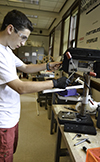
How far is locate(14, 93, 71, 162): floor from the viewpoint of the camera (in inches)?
64.7

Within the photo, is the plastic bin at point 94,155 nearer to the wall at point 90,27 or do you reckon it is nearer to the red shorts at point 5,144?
the red shorts at point 5,144

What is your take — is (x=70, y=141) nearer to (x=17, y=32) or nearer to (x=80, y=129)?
(x=80, y=129)

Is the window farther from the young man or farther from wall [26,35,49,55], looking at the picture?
wall [26,35,49,55]

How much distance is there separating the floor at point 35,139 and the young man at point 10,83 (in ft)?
2.42

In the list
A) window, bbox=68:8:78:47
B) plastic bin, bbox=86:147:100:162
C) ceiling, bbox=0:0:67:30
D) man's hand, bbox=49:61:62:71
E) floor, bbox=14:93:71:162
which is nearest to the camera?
plastic bin, bbox=86:147:100:162

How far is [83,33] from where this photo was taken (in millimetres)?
2693

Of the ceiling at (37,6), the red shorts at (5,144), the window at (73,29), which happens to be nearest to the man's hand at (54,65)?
the red shorts at (5,144)

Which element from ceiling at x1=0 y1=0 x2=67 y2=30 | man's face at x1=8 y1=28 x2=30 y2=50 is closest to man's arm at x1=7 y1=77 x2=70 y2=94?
man's face at x1=8 y1=28 x2=30 y2=50

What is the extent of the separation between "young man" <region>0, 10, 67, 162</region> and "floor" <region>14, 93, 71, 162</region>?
74 centimetres

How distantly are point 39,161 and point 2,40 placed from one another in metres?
1.52

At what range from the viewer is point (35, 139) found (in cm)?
200

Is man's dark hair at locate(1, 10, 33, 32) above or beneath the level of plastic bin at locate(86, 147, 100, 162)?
above

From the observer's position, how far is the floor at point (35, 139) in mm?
1644

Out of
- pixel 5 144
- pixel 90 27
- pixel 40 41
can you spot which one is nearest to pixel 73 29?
pixel 90 27
